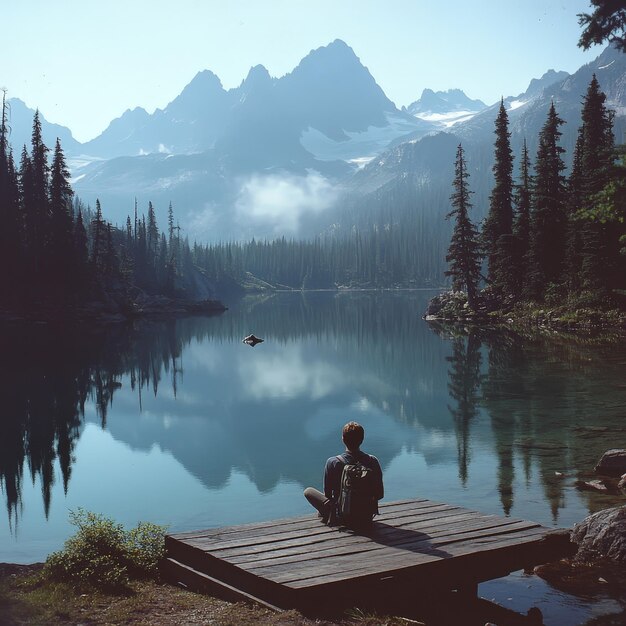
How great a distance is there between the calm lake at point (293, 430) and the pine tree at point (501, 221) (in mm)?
21003

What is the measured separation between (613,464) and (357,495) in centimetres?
1007

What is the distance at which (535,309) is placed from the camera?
70.3 metres

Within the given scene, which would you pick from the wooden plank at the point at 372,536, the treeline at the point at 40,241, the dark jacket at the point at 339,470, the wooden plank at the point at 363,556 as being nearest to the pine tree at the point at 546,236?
the treeline at the point at 40,241

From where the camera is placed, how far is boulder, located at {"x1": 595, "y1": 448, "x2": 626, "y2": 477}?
17570mm

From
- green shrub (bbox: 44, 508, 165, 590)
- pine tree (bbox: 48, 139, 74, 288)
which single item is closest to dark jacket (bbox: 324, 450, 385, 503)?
green shrub (bbox: 44, 508, 165, 590)

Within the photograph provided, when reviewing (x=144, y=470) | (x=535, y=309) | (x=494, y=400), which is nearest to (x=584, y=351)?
(x=494, y=400)

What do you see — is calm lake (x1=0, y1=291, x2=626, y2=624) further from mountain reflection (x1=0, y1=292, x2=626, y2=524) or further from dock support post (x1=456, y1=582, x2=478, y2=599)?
dock support post (x1=456, y1=582, x2=478, y2=599)

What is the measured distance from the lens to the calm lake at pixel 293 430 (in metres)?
17.1

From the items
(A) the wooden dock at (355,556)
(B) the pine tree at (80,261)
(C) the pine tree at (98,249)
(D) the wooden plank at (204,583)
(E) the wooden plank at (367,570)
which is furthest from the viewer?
(C) the pine tree at (98,249)

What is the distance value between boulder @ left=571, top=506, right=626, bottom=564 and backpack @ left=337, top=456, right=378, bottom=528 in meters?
3.81

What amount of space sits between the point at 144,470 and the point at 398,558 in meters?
15.3

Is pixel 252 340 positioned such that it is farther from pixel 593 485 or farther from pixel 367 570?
pixel 367 570

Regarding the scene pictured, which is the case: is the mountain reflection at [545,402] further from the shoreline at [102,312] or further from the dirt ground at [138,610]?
the shoreline at [102,312]

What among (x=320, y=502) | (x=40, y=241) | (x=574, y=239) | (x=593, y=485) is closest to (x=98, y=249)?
(x=40, y=241)
